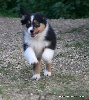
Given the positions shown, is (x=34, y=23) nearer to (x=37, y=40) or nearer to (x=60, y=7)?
(x=37, y=40)

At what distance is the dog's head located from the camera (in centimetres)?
630

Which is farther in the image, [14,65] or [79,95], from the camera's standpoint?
[14,65]

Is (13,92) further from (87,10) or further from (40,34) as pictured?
(87,10)

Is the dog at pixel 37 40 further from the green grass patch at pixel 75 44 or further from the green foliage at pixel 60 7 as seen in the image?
the green foliage at pixel 60 7

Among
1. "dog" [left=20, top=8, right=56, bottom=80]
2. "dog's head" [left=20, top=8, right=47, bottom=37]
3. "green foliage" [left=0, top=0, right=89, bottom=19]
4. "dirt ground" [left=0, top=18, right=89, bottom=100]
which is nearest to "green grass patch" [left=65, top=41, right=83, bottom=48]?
"dirt ground" [left=0, top=18, right=89, bottom=100]

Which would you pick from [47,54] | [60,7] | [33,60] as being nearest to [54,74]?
[47,54]

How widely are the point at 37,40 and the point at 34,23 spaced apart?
31 cm

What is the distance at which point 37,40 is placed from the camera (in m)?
6.48

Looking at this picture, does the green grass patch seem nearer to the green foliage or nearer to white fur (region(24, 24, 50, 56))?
white fur (region(24, 24, 50, 56))

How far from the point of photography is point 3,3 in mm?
21141

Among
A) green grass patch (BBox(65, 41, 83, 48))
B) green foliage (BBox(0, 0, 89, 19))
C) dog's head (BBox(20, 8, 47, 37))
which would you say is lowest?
green foliage (BBox(0, 0, 89, 19))

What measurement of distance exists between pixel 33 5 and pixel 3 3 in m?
2.88

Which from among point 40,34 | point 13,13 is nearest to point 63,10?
point 13,13

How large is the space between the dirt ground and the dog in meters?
0.36
